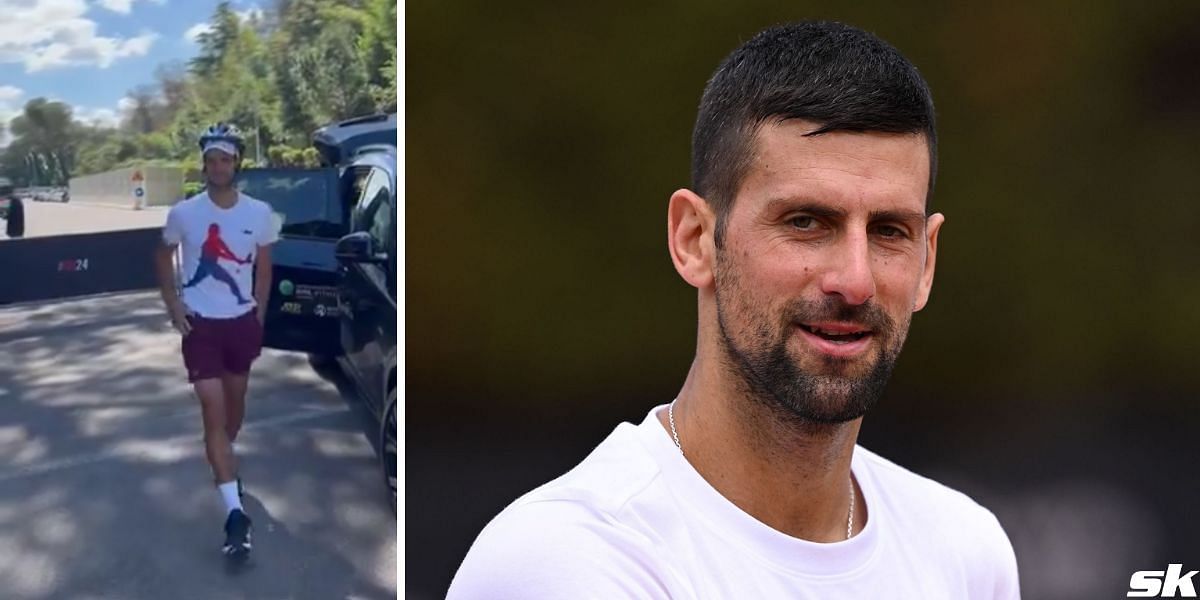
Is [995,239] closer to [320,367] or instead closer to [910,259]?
[320,367]

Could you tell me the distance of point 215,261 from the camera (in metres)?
3.15

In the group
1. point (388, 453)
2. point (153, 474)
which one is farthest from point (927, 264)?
point (153, 474)

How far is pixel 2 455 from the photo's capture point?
3.04 metres

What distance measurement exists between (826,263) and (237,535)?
213 centimetres

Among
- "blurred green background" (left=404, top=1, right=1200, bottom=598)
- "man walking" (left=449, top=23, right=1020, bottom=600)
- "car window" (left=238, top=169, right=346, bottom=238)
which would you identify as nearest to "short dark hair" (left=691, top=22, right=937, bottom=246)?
"man walking" (left=449, top=23, right=1020, bottom=600)

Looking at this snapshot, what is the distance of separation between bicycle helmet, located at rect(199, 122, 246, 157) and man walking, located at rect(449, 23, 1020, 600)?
177cm

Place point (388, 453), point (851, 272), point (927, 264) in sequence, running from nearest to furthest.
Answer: point (851, 272)
point (927, 264)
point (388, 453)

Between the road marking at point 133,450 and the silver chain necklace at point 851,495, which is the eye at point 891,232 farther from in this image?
the road marking at point 133,450

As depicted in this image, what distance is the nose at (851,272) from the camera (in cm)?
141

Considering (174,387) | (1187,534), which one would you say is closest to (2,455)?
(174,387)

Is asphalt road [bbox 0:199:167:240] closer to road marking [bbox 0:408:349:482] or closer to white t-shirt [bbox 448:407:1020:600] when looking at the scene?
road marking [bbox 0:408:349:482]

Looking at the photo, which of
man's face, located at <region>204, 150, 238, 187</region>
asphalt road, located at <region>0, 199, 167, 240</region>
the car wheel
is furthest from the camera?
the car wheel

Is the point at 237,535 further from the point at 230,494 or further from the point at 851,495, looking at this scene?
the point at 851,495

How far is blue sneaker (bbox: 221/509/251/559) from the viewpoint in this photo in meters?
3.15
